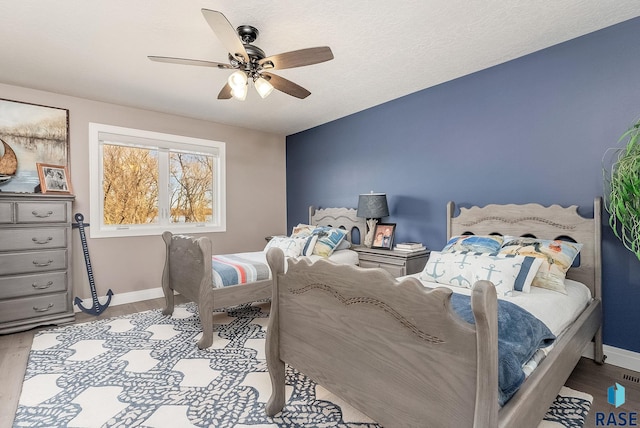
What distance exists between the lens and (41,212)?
3.10m

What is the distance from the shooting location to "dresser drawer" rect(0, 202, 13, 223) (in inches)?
114

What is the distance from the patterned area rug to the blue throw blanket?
2.12ft

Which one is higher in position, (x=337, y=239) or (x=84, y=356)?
(x=337, y=239)

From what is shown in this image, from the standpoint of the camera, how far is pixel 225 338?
2.81 meters

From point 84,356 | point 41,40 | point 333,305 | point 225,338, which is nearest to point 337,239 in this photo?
point 225,338

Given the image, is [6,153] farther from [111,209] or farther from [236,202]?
[236,202]

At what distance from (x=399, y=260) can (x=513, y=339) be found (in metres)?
1.87

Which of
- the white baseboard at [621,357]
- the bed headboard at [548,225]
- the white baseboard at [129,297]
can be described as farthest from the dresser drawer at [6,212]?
the white baseboard at [621,357]

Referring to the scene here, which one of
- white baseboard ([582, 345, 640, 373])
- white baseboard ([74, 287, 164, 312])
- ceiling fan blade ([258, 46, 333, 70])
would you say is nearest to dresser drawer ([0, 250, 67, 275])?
white baseboard ([74, 287, 164, 312])

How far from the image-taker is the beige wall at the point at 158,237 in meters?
3.62

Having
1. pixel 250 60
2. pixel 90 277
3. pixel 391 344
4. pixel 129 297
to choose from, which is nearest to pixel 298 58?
pixel 250 60

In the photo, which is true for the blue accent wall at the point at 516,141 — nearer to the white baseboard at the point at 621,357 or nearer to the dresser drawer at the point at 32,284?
the white baseboard at the point at 621,357

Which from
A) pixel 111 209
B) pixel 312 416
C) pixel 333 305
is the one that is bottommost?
pixel 312 416

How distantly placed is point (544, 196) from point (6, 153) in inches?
206
